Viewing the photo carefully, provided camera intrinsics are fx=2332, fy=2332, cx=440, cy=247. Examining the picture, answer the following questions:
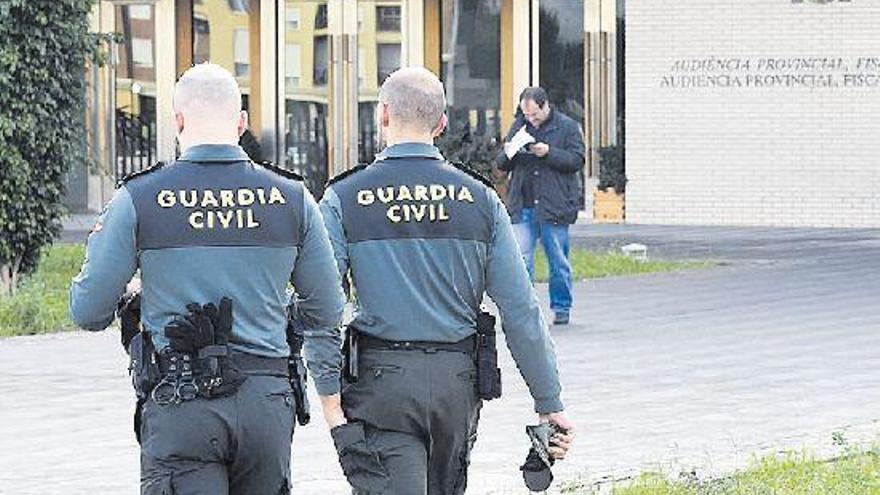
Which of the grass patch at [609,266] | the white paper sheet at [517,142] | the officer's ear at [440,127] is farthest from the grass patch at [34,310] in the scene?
the officer's ear at [440,127]

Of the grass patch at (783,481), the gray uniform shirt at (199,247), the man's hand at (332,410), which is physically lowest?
A: the grass patch at (783,481)

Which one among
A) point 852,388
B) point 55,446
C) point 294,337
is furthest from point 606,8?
point 294,337

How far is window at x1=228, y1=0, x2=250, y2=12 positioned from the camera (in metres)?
35.8

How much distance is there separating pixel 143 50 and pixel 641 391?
77.2ft

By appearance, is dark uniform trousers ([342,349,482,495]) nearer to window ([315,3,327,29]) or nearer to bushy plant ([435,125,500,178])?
bushy plant ([435,125,500,178])

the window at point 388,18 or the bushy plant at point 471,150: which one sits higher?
the window at point 388,18

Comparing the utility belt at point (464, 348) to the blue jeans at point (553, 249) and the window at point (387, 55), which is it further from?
the window at point (387, 55)

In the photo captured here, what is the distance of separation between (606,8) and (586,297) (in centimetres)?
1442

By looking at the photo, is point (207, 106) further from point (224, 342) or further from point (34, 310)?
point (34, 310)

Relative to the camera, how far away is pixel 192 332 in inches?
247

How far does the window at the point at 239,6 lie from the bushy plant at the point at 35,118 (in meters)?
14.8

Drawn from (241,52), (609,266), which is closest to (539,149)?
(609,266)

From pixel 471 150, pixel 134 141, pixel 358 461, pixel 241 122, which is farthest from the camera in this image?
pixel 134 141

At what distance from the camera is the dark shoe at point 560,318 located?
17.4 meters
